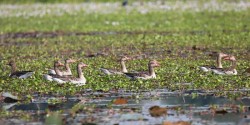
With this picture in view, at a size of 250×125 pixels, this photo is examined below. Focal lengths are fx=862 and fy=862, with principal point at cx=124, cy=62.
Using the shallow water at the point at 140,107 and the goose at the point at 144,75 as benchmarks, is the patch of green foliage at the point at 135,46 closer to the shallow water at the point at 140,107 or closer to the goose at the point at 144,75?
the goose at the point at 144,75

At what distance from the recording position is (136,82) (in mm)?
19594

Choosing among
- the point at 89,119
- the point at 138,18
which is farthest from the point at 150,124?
the point at 138,18

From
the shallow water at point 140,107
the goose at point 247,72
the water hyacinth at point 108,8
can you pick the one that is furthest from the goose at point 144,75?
the water hyacinth at point 108,8

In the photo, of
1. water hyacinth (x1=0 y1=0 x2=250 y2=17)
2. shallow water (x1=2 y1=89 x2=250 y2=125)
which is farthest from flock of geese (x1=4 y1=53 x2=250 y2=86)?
water hyacinth (x1=0 y1=0 x2=250 y2=17)

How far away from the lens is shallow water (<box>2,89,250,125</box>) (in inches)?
578

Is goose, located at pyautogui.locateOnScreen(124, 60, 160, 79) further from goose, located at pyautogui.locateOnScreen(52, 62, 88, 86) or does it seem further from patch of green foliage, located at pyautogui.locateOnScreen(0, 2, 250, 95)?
goose, located at pyautogui.locateOnScreen(52, 62, 88, 86)

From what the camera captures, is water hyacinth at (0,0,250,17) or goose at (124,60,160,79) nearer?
goose at (124,60,160,79)

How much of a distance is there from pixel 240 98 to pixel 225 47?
38.4 ft

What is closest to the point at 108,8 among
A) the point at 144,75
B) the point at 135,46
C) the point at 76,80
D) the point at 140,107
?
the point at 135,46

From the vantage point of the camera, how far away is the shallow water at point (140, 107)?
48.2 feet

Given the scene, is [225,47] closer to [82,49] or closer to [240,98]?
[82,49]

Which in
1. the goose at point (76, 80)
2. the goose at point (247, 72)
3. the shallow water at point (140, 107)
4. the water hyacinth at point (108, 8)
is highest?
the water hyacinth at point (108, 8)

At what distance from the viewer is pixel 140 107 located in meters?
16.1

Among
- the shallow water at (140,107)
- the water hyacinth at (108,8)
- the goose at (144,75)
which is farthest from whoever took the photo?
the water hyacinth at (108,8)
